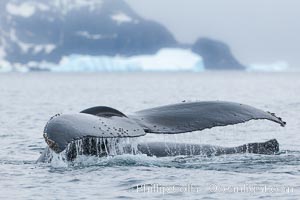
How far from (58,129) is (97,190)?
93.4 inches

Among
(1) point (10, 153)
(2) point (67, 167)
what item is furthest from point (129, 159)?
(1) point (10, 153)

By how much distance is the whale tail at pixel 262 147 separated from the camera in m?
11.1

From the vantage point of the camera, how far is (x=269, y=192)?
379 inches

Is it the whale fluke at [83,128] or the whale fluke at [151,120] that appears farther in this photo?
the whale fluke at [151,120]

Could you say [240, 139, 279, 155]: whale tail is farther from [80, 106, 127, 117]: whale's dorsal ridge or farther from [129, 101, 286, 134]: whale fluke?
[80, 106, 127, 117]: whale's dorsal ridge

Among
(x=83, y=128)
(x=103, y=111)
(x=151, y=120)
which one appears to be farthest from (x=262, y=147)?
(x=83, y=128)

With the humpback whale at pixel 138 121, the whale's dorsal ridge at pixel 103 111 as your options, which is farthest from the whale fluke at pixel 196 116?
the whale's dorsal ridge at pixel 103 111

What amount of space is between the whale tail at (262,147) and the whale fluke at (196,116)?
8.57ft

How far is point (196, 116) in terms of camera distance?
8.41 m

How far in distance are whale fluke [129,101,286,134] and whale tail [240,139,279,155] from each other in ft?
8.57

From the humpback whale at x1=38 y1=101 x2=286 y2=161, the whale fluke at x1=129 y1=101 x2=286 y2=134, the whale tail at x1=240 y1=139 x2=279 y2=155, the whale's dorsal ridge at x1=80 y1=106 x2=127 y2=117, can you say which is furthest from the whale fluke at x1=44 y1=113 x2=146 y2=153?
the whale tail at x1=240 y1=139 x2=279 y2=155

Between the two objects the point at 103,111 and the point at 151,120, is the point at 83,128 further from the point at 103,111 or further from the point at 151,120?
the point at 151,120

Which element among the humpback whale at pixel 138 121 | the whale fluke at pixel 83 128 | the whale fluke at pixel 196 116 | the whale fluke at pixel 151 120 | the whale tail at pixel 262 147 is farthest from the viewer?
the whale tail at pixel 262 147

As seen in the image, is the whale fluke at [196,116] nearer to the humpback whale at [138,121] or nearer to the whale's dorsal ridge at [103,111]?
the humpback whale at [138,121]
